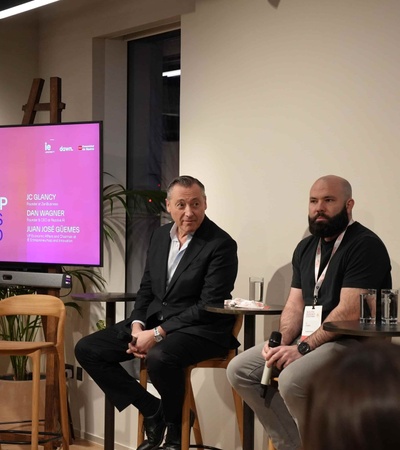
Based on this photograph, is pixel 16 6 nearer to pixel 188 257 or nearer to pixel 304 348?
pixel 188 257

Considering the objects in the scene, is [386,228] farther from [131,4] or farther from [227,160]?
[131,4]

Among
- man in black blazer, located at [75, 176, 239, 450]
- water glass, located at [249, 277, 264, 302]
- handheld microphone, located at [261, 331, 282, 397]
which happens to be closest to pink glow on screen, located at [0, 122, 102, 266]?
man in black blazer, located at [75, 176, 239, 450]

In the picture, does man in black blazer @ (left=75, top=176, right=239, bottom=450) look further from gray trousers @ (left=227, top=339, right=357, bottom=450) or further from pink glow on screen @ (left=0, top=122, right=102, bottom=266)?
pink glow on screen @ (left=0, top=122, right=102, bottom=266)

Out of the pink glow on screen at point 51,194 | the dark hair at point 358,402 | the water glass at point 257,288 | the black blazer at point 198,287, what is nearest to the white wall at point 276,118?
the water glass at point 257,288

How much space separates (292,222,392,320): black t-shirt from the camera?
327cm

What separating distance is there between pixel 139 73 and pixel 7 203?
1.35 metres

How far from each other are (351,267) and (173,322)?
3.35 ft

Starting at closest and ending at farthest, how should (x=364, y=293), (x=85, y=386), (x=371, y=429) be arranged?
(x=371, y=429) → (x=364, y=293) → (x=85, y=386)

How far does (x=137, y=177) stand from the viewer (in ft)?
18.1

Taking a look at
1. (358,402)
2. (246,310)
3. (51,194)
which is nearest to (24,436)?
(51,194)

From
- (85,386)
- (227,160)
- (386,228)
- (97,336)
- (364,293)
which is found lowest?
(85,386)

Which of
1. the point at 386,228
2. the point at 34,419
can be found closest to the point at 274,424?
the point at 386,228

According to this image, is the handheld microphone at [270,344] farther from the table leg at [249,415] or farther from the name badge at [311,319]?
the table leg at [249,415]

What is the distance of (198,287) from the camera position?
3.96 m
